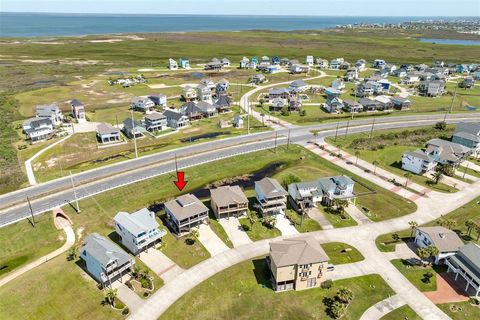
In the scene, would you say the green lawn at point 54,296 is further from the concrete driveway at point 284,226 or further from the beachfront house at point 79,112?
the beachfront house at point 79,112

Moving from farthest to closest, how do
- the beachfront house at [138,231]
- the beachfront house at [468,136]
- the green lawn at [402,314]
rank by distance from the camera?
1. the beachfront house at [468,136]
2. the beachfront house at [138,231]
3. the green lawn at [402,314]

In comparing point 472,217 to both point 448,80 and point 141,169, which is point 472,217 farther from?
point 448,80

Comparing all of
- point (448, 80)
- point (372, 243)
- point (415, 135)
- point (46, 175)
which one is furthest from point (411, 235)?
point (448, 80)

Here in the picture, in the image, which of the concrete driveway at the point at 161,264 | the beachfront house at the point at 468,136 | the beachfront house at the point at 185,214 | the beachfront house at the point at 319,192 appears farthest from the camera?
the beachfront house at the point at 468,136

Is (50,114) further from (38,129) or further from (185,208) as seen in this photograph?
(185,208)

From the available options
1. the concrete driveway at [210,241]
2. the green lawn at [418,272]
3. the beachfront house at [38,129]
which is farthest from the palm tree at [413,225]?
the beachfront house at [38,129]

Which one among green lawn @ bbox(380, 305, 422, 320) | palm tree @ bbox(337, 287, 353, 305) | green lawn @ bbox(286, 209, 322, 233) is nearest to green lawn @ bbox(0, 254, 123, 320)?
palm tree @ bbox(337, 287, 353, 305)
